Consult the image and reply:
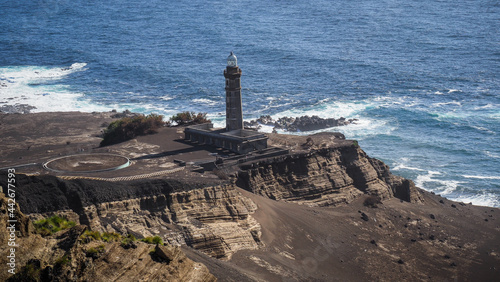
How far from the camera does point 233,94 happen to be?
6731cm

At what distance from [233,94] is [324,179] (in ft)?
Result: 39.9

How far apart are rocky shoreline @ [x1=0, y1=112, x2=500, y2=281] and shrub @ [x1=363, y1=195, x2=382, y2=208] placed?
110 mm

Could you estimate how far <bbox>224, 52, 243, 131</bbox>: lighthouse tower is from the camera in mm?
66312

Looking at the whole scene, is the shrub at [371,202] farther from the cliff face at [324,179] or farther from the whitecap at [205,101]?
the whitecap at [205,101]

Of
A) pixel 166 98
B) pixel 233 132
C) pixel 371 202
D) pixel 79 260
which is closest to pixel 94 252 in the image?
pixel 79 260

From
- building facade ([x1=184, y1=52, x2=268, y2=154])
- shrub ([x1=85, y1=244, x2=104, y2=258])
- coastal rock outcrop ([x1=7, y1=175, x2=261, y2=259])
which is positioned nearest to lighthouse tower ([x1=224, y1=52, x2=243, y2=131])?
building facade ([x1=184, y1=52, x2=268, y2=154])

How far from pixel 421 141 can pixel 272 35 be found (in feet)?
249

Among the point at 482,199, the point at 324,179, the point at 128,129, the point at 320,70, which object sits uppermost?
the point at 128,129

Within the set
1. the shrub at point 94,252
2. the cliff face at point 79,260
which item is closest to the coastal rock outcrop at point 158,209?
the cliff face at point 79,260

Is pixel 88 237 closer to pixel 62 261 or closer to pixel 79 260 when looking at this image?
pixel 79 260

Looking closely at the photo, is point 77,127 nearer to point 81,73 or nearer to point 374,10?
point 81,73

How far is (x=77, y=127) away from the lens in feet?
277

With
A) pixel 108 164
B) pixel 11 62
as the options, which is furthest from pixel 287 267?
pixel 11 62

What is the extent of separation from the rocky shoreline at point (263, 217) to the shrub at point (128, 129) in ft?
4.55
